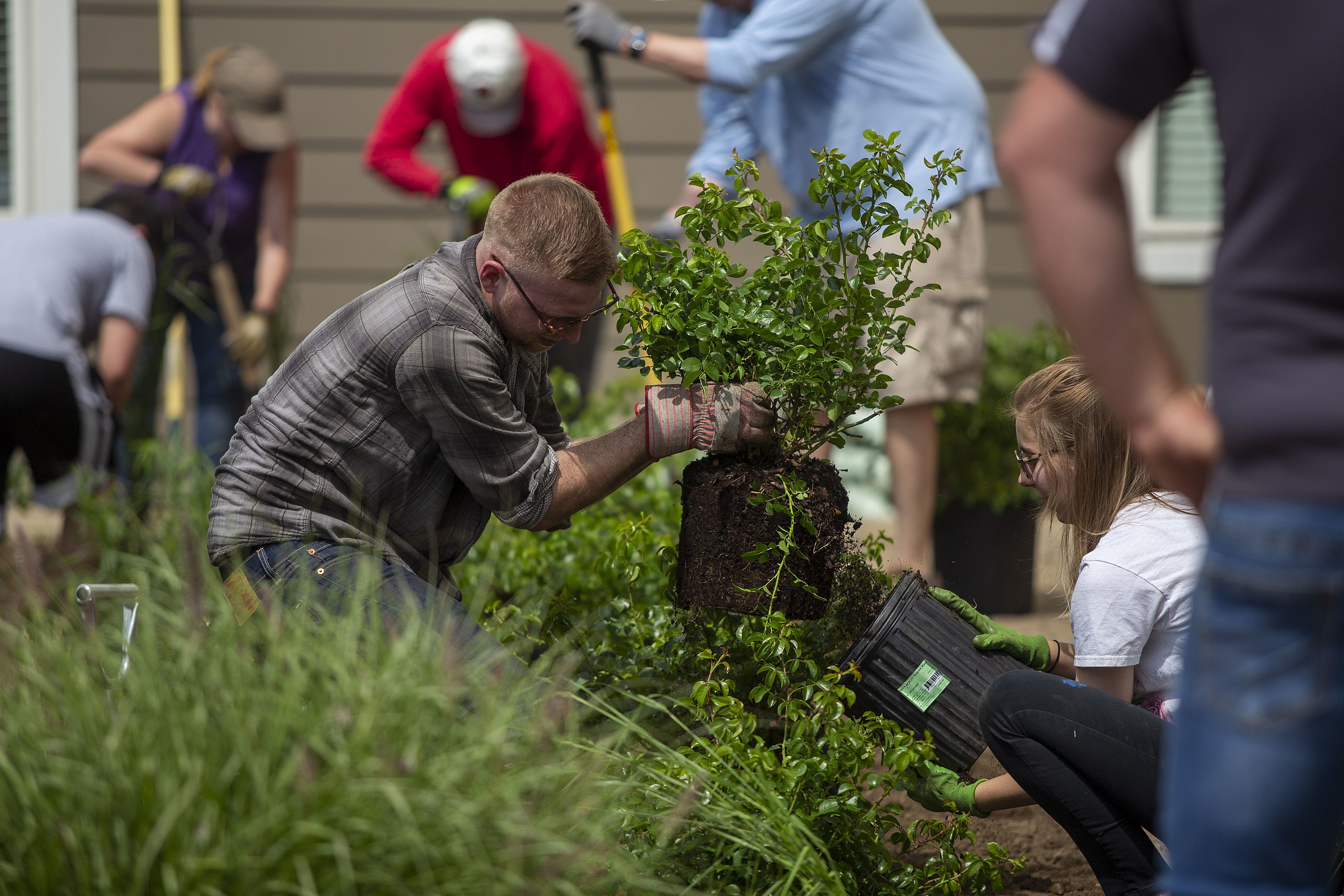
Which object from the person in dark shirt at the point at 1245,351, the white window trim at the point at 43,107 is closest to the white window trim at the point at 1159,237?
the white window trim at the point at 43,107

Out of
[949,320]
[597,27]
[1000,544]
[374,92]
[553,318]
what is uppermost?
[597,27]

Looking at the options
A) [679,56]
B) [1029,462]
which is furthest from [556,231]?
[679,56]

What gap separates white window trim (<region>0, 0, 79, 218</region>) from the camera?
604cm

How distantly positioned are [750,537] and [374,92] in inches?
182

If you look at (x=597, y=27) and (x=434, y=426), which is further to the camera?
(x=597, y=27)

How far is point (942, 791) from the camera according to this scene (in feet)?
7.45

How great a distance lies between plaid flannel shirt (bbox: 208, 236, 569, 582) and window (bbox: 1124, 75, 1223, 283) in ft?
15.0

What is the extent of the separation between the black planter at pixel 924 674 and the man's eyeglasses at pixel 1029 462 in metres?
0.30

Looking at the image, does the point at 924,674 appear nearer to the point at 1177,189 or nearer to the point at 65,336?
the point at 65,336

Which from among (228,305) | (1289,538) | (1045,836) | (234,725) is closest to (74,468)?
(228,305)

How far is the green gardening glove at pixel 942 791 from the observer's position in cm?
224

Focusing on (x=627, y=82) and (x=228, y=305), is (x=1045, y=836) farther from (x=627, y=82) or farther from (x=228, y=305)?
(x=627, y=82)

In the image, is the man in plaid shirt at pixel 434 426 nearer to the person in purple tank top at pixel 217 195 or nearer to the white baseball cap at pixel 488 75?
the person in purple tank top at pixel 217 195

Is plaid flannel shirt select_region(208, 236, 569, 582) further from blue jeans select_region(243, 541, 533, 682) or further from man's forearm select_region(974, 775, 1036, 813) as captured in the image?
man's forearm select_region(974, 775, 1036, 813)
